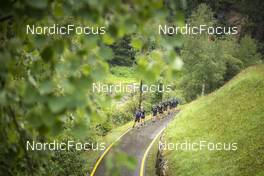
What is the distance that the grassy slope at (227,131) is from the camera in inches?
693

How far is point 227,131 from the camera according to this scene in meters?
22.2

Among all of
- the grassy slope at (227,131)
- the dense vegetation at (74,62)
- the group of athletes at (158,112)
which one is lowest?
the group of athletes at (158,112)

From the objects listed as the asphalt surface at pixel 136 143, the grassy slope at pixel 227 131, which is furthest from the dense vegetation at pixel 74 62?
the asphalt surface at pixel 136 143

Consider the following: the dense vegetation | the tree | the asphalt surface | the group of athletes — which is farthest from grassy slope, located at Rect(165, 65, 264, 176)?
the tree

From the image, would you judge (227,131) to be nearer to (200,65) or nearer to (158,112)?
(158,112)

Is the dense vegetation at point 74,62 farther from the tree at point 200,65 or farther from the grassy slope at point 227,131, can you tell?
the tree at point 200,65

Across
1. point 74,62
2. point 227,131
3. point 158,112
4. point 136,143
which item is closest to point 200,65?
point 158,112

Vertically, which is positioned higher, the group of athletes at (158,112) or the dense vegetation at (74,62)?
the dense vegetation at (74,62)

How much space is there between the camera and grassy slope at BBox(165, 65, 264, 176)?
17.6m

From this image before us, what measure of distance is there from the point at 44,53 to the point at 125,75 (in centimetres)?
6934

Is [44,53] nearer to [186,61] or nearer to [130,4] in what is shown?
[130,4]

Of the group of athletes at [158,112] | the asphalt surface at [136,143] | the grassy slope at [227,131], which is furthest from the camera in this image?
the group of athletes at [158,112]

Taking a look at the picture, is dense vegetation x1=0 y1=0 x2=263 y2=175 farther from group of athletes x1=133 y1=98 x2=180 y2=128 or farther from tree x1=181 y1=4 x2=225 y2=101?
tree x1=181 y1=4 x2=225 y2=101

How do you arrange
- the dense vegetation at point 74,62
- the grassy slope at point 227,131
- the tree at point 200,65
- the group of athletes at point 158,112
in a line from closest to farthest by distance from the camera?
the dense vegetation at point 74,62 < the grassy slope at point 227,131 < the group of athletes at point 158,112 < the tree at point 200,65
